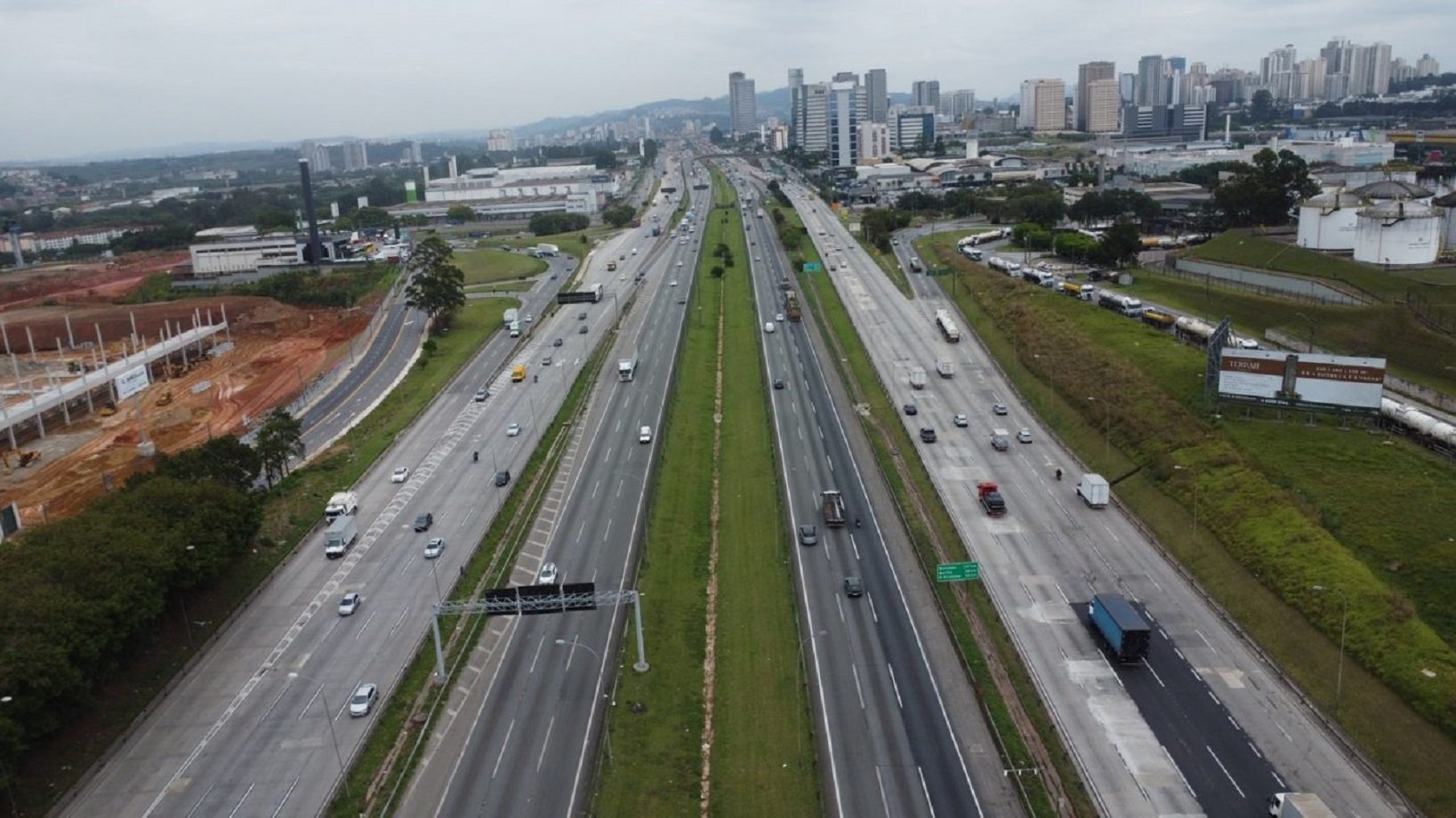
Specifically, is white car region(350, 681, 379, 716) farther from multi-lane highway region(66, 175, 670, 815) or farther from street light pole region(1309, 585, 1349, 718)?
A: street light pole region(1309, 585, 1349, 718)

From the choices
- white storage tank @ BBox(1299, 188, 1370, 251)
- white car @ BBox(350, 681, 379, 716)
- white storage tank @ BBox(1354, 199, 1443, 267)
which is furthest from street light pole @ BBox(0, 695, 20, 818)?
white storage tank @ BBox(1299, 188, 1370, 251)

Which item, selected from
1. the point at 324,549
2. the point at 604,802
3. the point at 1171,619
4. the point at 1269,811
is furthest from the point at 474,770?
the point at 1171,619

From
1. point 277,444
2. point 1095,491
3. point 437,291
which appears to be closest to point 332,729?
point 277,444

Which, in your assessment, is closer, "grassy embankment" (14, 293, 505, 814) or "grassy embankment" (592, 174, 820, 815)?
"grassy embankment" (592, 174, 820, 815)

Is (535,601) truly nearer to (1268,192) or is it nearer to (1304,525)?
(1304,525)

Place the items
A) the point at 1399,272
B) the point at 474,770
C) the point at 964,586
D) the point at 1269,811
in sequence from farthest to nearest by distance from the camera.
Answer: the point at 1399,272 < the point at 964,586 < the point at 474,770 < the point at 1269,811

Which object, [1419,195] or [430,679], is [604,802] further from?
Answer: [1419,195]
